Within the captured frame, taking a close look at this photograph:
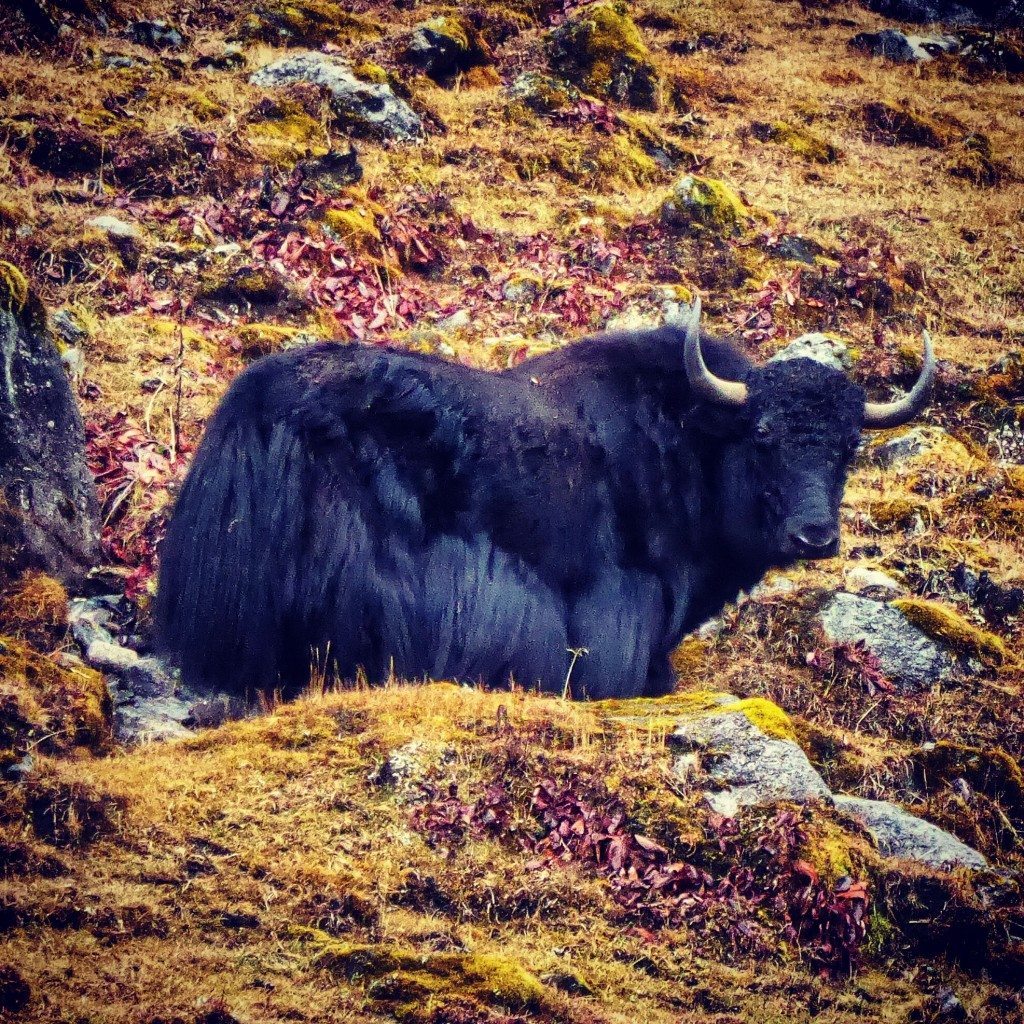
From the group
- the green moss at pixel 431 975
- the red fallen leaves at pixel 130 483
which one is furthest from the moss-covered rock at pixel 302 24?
the green moss at pixel 431 975

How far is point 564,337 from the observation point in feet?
35.1

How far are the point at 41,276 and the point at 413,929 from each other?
7.07m

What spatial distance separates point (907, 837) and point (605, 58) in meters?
12.8

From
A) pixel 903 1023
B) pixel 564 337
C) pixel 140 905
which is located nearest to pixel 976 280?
pixel 564 337

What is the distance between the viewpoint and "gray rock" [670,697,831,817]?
511 centimetres

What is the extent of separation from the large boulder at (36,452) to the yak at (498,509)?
0.77 metres

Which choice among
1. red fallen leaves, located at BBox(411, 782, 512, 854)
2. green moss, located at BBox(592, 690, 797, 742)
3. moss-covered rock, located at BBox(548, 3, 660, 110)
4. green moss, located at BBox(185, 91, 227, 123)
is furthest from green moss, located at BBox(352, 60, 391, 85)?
red fallen leaves, located at BBox(411, 782, 512, 854)

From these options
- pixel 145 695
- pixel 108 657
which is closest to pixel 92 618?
pixel 108 657

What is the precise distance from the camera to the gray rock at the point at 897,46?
2016 centimetres

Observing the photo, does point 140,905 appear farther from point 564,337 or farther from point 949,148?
point 949,148

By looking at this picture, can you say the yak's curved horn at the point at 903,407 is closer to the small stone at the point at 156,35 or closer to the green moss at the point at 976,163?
the green moss at the point at 976,163

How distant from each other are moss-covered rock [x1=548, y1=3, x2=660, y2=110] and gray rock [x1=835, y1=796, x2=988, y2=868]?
12175 millimetres

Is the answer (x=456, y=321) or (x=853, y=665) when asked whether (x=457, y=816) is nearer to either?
(x=853, y=665)

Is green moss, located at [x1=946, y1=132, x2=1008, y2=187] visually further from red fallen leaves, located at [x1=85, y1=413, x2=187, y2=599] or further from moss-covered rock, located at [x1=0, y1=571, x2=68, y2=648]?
moss-covered rock, located at [x1=0, y1=571, x2=68, y2=648]
